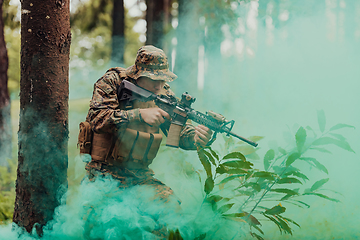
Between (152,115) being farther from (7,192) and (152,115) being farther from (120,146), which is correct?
(7,192)

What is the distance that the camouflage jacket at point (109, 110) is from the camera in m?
2.60

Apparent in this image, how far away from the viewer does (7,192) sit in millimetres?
4820

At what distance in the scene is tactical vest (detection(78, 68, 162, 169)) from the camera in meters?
2.77

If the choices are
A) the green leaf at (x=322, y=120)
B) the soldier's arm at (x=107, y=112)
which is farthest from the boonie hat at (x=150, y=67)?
the green leaf at (x=322, y=120)

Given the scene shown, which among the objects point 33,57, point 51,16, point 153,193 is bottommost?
point 153,193

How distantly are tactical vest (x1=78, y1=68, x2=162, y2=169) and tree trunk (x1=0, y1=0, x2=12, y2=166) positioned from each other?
4433 mm


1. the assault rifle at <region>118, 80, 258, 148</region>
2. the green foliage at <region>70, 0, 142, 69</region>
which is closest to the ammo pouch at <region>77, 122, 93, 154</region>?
the assault rifle at <region>118, 80, 258, 148</region>

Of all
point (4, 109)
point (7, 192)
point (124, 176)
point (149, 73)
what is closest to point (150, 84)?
point (149, 73)

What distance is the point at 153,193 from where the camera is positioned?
8.84ft

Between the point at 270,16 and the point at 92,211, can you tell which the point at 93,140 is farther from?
the point at 270,16

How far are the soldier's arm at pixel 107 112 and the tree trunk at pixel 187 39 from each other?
3.70 metres

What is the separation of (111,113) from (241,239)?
189 cm

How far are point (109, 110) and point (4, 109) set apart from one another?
4808 millimetres

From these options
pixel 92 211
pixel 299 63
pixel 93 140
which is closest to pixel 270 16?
pixel 299 63
